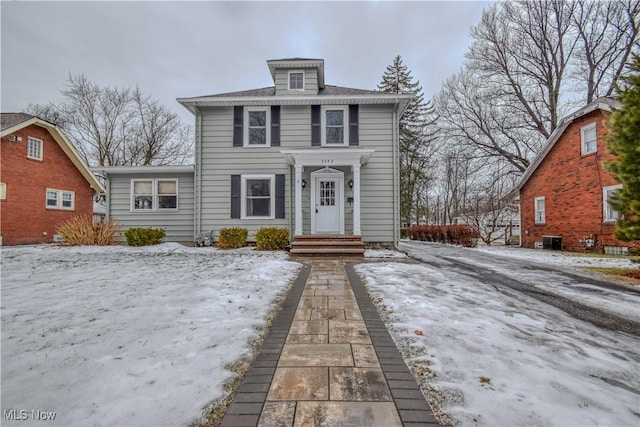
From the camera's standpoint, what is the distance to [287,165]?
34.0 feet

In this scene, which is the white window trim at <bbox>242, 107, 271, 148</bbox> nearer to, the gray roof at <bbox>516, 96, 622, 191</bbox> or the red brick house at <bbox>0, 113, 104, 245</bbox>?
the red brick house at <bbox>0, 113, 104, 245</bbox>

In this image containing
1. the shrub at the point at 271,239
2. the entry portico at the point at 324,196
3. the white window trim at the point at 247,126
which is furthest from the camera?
the white window trim at the point at 247,126

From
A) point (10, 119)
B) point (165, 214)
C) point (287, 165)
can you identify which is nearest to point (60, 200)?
point (10, 119)

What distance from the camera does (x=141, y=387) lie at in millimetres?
1936

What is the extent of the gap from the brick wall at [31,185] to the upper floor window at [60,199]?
0.60 feet

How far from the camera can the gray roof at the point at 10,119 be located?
12.3 meters

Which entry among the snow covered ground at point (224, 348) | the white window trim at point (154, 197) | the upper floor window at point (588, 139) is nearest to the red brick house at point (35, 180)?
the white window trim at point (154, 197)

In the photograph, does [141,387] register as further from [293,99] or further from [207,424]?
[293,99]

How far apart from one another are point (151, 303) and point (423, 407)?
3345 millimetres

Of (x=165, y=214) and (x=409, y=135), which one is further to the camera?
(x=409, y=135)

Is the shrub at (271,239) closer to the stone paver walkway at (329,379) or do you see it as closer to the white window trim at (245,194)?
the white window trim at (245,194)

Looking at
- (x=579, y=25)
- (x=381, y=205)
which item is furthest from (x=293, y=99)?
(x=579, y=25)

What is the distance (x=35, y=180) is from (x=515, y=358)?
1851 centimetres

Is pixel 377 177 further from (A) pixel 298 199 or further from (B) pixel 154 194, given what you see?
(B) pixel 154 194
